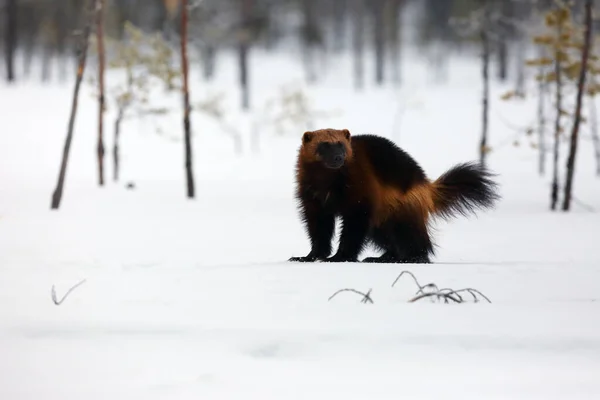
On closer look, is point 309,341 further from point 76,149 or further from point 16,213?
point 76,149

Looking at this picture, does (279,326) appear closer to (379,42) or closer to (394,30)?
(379,42)

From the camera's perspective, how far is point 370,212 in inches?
272

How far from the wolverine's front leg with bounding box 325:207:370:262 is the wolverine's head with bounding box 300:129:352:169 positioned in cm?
49

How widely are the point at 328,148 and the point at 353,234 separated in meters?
0.82

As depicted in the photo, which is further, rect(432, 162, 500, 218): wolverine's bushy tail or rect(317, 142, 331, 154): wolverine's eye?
rect(432, 162, 500, 218): wolverine's bushy tail

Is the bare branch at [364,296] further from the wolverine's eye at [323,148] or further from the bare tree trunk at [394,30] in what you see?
the bare tree trunk at [394,30]

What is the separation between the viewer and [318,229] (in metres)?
7.12

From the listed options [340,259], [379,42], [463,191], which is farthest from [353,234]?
[379,42]

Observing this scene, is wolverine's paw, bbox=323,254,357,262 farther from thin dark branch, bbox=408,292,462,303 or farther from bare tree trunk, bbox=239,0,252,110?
bare tree trunk, bbox=239,0,252,110

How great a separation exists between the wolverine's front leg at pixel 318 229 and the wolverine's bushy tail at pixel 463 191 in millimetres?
1135

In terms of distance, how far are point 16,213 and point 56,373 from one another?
12557 millimetres

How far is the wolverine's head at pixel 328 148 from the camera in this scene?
6.57m

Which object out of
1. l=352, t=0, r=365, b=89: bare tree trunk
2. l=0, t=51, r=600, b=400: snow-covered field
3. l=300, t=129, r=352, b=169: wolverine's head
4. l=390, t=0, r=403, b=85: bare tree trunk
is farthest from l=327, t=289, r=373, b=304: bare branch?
l=390, t=0, r=403, b=85: bare tree trunk

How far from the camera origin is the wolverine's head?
657cm
